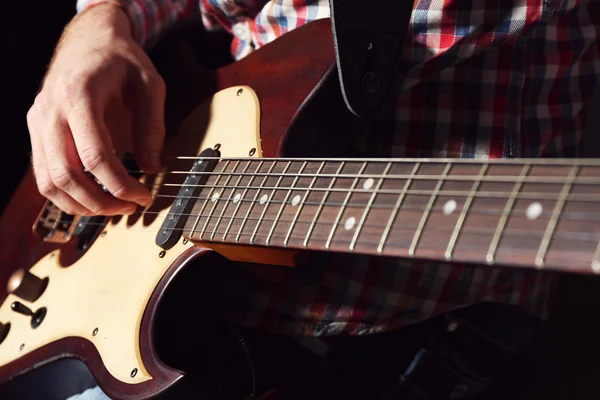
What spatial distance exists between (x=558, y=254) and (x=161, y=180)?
0.46m

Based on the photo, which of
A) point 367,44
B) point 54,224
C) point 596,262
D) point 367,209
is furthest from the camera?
point 54,224

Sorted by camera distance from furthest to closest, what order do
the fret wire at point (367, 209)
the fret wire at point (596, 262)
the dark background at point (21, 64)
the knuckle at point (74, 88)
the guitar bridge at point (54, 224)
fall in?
the dark background at point (21, 64)
the guitar bridge at point (54, 224)
the knuckle at point (74, 88)
the fret wire at point (367, 209)
the fret wire at point (596, 262)

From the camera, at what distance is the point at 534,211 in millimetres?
337

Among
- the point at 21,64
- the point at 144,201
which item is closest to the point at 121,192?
the point at 144,201

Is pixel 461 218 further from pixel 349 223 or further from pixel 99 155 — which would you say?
pixel 99 155

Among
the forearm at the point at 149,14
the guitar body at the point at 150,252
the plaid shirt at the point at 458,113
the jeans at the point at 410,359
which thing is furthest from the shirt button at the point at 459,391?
the forearm at the point at 149,14

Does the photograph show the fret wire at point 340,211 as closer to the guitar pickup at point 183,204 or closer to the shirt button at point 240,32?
the guitar pickup at point 183,204

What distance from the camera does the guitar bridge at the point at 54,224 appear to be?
0.76 m

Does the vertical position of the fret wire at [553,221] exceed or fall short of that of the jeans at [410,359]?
it exceeds it

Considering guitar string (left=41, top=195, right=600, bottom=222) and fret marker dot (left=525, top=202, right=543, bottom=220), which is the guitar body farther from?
fret marker dot (left=525, top=202, right=543, bottom=220)

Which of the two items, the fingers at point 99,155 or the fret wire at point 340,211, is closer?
the fret wire at point 340,211

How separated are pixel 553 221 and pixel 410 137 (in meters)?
0.31

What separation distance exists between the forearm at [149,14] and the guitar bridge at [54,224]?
251 mm

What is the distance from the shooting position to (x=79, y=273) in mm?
698
